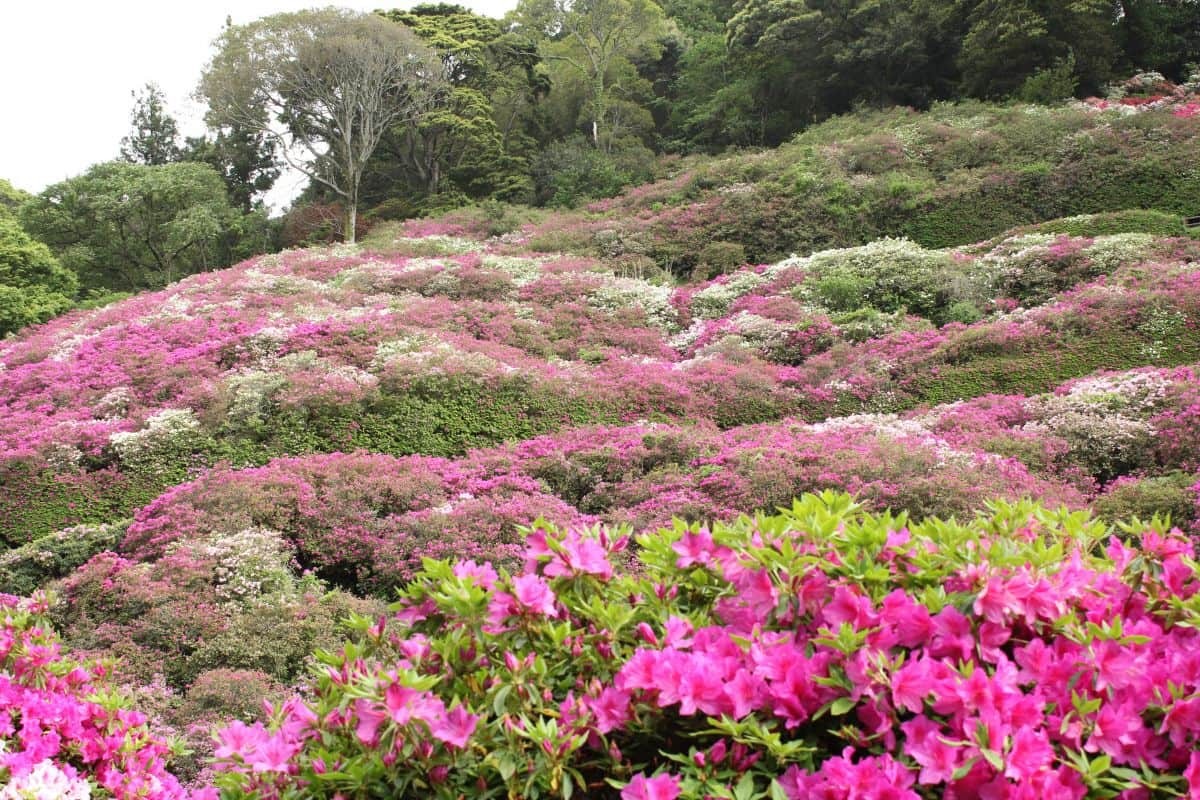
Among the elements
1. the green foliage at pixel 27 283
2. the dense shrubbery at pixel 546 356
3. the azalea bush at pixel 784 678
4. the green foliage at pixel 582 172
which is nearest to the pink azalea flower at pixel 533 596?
the azalea bush at pixel 784 678

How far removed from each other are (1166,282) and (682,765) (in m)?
10.3

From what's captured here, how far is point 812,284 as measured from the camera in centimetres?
1305

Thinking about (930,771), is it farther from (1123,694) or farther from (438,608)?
(438,608)

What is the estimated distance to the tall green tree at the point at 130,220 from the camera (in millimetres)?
24953

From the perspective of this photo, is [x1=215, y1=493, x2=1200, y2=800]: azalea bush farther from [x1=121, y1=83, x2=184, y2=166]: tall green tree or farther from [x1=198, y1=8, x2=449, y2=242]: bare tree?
[x1=121, y1=83, x2=184, y2=166]: tall green tree

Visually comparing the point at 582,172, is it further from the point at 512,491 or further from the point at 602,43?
the point at 512,491

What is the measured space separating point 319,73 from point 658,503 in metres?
22.3

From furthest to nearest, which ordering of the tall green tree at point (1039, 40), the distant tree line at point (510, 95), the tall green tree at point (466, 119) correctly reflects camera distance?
1. the tall green tree at point (466, 119)
2. the distant tree line at point (510, 95)
3. the tall green tree at point (1039, 40)

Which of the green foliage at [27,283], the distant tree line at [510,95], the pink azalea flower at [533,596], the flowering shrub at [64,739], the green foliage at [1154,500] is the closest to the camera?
the pink azalea flower at [533,596]

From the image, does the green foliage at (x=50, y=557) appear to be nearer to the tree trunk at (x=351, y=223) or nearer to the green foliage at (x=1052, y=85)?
the tree trunk at (x=351, y=223)

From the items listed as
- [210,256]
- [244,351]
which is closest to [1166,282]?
[244,351]

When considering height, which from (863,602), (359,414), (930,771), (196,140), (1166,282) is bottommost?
(359,414)

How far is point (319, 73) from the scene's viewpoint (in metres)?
24.2

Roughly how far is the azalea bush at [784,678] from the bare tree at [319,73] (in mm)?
23455
